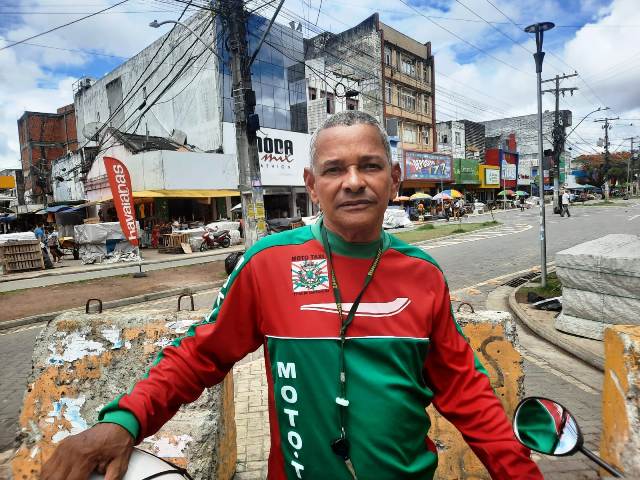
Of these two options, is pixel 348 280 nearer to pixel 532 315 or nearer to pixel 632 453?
pixel 632 453

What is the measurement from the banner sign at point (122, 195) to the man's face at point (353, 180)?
461 inches

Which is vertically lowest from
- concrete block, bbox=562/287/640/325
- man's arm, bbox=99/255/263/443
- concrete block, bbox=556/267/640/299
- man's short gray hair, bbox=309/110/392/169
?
concrete block, bbox=562/287/640/325

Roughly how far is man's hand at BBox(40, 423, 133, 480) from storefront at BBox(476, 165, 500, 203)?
50.8 m

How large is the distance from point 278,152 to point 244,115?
15.7 m

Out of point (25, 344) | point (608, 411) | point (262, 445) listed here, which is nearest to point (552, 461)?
point (608, 411)

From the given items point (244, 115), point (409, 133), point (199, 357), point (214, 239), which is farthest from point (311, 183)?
point (409, 133)

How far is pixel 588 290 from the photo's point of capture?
5676mm

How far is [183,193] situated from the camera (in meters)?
21.6

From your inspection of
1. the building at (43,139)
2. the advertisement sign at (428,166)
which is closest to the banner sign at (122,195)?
the advertisement sign at (428,166)

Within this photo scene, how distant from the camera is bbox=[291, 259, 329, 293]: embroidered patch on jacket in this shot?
54.7 inches

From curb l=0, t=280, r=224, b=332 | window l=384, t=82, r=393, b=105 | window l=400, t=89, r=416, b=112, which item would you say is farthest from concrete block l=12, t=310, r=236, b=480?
window l=400, t=89, r=416, b=112

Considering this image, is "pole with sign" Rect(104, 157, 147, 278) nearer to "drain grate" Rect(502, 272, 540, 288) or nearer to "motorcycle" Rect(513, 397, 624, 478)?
"drain grate" Rect(502, 272, 540, 288)

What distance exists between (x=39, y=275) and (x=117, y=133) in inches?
509

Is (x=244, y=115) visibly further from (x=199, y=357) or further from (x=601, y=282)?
(x=199, y=357)
